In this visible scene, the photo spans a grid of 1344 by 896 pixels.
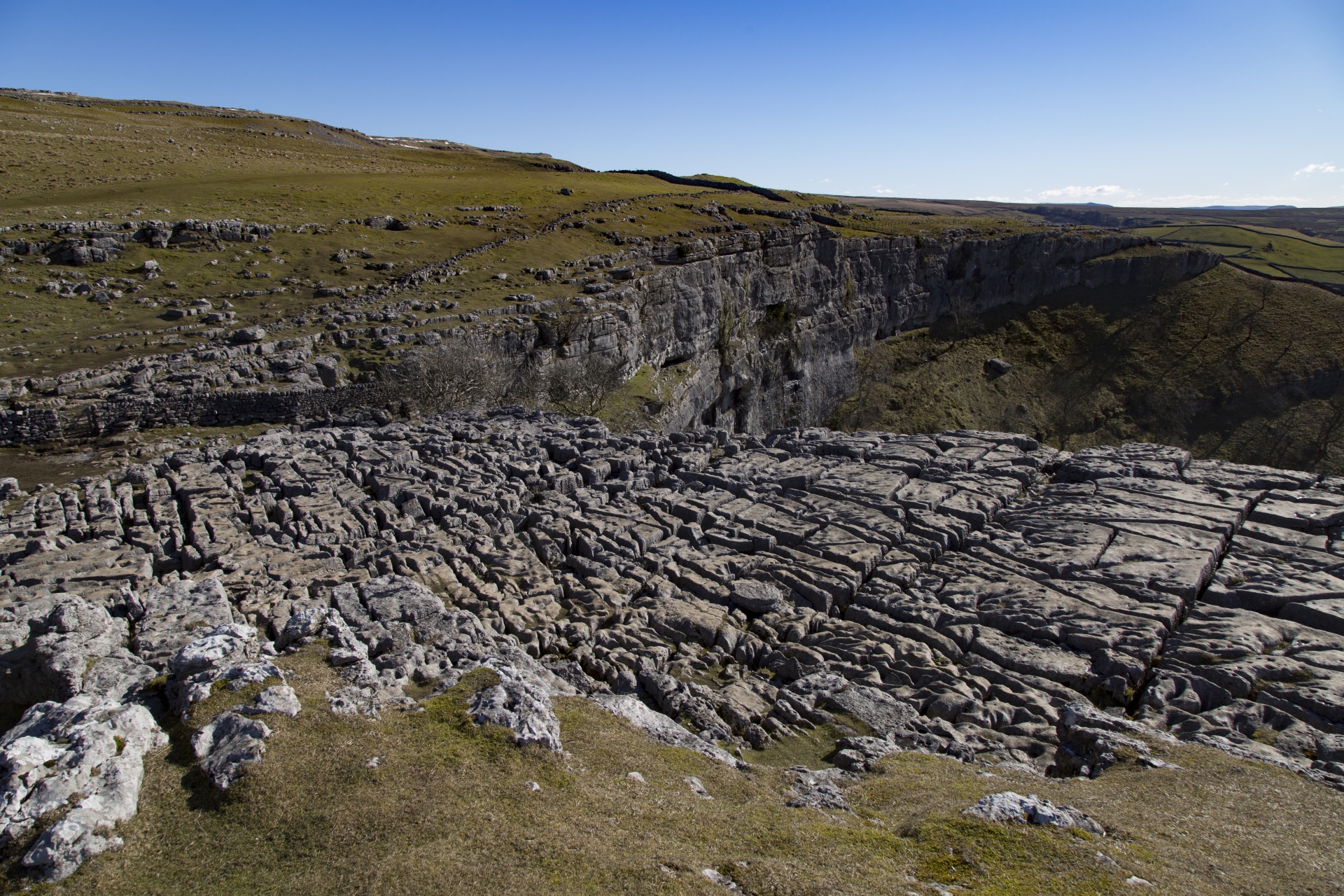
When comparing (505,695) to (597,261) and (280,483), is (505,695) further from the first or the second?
(597,261)

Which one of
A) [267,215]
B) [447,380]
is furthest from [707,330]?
[267,215]

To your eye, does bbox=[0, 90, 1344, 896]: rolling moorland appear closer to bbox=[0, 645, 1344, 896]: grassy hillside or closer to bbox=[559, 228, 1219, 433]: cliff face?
bbox=[0, 645, 1344, 896]: grassy hillside

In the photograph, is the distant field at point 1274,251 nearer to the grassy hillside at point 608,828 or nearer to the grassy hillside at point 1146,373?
the grassy hillside at point 1146,373

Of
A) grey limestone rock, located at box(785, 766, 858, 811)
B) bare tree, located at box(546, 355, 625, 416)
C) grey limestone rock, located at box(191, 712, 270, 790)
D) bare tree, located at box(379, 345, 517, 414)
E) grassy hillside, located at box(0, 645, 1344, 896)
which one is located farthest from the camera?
bare tree, located at box(546, 355, 625, 416)

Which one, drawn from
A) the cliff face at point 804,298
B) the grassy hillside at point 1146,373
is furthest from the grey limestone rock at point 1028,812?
the grassy hillside at point 1146,373

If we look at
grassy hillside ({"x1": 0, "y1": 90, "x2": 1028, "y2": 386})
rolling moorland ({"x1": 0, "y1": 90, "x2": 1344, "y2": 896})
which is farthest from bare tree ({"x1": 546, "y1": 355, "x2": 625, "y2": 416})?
grassy hillside ({"x1": 0, "y1": 90, "x2": 1028, "y2": 386})

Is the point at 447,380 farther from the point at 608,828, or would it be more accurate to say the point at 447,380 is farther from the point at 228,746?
the point at 608,828

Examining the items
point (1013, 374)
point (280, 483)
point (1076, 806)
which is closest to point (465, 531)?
point (280, 483)
